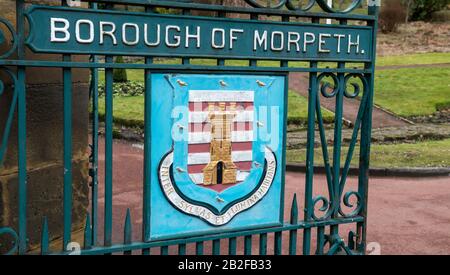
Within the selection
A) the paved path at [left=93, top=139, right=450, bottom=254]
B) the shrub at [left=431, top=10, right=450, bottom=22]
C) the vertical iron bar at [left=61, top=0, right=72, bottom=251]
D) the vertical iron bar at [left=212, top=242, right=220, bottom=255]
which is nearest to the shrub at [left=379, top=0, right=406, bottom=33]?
the shrub at [left=431, top=10, right=450, bottom=22]

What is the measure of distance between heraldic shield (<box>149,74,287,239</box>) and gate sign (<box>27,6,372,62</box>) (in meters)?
0.17

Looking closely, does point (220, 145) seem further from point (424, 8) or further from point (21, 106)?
point (424, 8)

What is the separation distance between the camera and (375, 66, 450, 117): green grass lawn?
47.8ft

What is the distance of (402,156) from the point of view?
9.59 m

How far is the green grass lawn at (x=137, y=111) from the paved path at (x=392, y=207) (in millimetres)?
2773

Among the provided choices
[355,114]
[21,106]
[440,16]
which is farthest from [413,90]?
[440,16]

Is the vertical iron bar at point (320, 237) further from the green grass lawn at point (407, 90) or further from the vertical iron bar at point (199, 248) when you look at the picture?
the green grass lawn at point (407, 90)

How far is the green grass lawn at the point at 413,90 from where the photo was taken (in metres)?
14.6

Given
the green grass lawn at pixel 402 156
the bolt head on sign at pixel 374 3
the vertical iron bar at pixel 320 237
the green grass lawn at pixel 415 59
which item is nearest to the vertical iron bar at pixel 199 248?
the vertical iron bar at pixel 320 237

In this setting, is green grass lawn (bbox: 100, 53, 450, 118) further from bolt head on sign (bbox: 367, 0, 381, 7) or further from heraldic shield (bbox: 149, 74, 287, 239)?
heraldic shield (bbox: 149, 74, 287, 239)

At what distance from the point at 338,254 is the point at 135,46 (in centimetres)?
199

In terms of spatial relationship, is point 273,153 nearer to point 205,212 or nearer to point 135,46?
point 205,212

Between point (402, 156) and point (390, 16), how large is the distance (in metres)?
22.6
